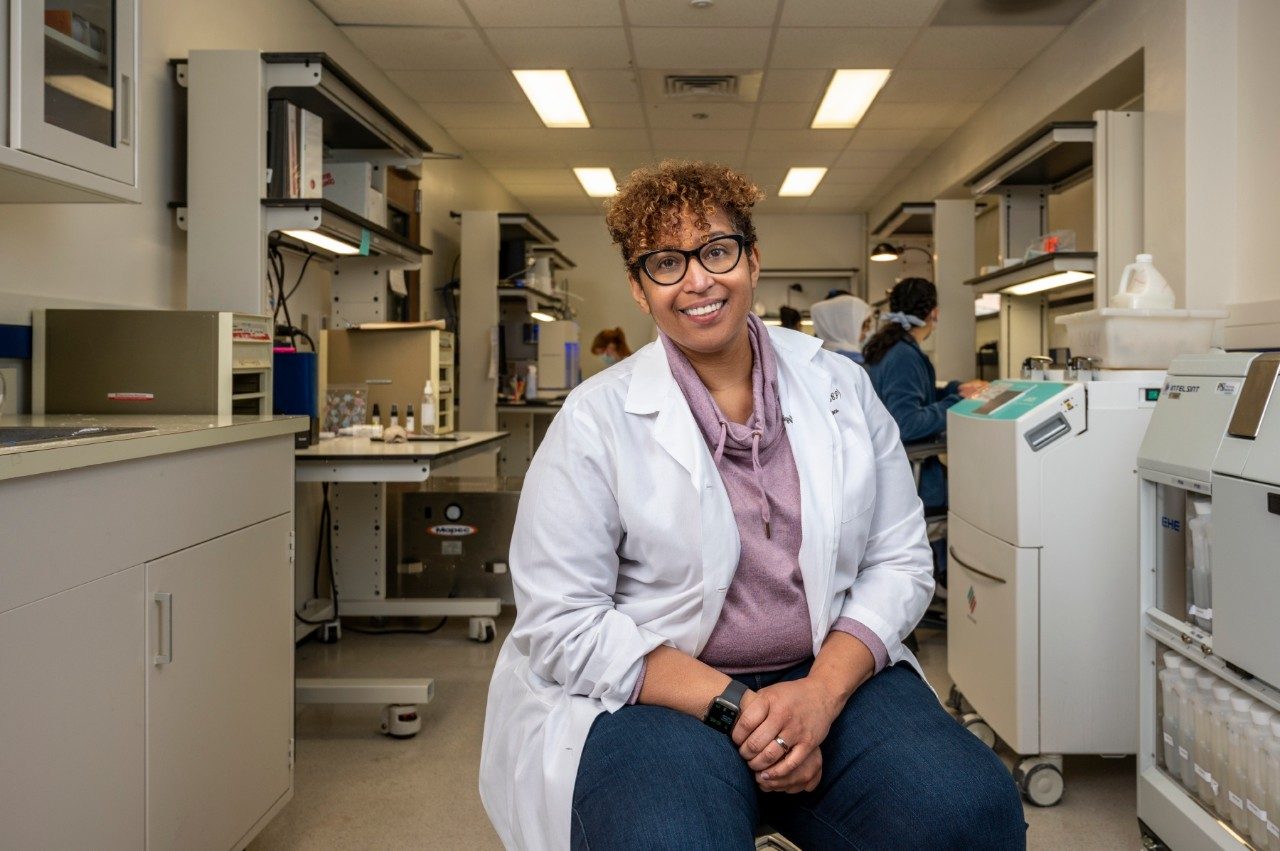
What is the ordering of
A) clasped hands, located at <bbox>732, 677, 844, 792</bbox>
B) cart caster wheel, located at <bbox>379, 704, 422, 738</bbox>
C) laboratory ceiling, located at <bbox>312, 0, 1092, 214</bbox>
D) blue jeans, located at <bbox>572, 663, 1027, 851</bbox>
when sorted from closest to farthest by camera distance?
blue jeans, located at <bbox>572, 663, 1027, 851</bbox> < clasped hands, located at <bbox>732, 677, 844, 792</bbox> < cart caster wheel, located at <bbox>379, 704, 422, 738</bbox> < laboratory ceiling, located at <bbox>312, 0, 1092, 214</bbox>

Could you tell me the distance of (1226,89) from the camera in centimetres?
343

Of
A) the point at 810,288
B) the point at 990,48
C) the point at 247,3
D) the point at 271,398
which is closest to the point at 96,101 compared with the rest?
the point at 271,398

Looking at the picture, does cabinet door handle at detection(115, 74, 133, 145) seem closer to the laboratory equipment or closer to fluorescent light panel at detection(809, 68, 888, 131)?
the laboratory equipment

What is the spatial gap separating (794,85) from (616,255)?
4.48 m

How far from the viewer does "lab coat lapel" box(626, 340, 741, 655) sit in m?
1.31

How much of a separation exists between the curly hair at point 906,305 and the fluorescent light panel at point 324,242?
1.95 meters

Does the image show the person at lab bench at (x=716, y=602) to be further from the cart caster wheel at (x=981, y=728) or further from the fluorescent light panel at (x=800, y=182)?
the fluorescent light panel at (x=800, y=182)

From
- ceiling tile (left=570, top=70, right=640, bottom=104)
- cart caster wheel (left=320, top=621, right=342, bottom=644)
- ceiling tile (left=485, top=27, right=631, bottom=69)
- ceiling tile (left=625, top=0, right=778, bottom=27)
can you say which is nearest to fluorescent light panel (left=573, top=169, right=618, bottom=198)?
ceiling tile (left=570, top=70, right=640, bottom=104)

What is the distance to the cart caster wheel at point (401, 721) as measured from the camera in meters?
2.87

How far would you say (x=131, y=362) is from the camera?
92.0 inches

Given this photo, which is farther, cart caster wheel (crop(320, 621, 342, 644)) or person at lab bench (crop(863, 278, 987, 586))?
cart caster wheel (crop(320, 621, 342, 644))

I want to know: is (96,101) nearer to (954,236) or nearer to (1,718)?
(1,718)

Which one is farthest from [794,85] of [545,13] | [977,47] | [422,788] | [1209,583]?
[422,788]

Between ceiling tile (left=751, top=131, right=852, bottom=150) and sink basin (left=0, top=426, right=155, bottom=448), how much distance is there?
5.24m
